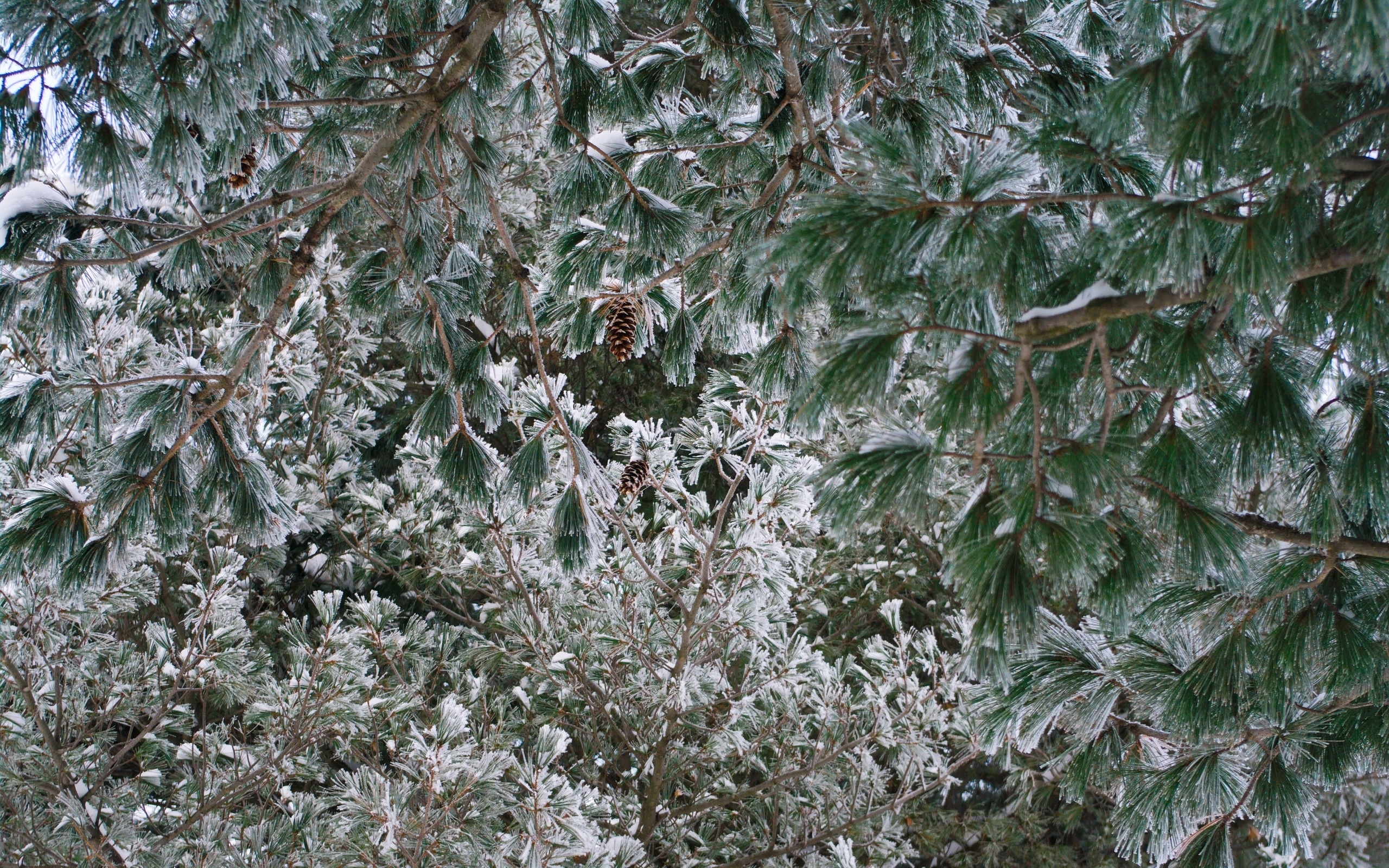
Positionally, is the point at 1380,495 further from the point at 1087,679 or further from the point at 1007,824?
the point at 1007,824

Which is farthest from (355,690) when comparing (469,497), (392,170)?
(392,170)

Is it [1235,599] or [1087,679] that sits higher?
[1235,599]

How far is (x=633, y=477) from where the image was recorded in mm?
2754

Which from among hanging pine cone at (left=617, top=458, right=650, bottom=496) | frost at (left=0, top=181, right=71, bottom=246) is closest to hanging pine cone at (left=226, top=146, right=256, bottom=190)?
frost at (left=0, top=181, right=71, bottom=246)

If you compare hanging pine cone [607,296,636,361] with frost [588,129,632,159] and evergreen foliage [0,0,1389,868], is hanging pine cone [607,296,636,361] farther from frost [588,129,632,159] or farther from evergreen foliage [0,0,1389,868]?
frost [588,129,632,159]

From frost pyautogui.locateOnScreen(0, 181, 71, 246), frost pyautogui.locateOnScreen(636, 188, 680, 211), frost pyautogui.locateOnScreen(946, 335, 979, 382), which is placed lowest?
frost pyautogui.locateOnScreen(946, 335, 979, 382)

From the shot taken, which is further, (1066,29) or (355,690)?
(355,690)

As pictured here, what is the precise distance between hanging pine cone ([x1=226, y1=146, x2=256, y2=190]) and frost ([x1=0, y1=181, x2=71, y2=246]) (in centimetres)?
48

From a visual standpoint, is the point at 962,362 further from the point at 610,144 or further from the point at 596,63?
the point at 596,63

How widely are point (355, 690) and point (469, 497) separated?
1.16 metres

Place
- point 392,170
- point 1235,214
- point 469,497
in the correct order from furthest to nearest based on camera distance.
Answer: point 469,497 < point 392,170 < point 1235,214

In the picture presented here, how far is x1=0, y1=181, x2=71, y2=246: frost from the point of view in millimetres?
1592

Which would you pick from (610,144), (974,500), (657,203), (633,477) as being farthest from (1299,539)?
(633,477)

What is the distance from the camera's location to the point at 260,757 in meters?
2.93
